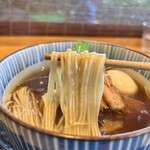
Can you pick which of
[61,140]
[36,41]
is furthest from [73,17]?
[61,140]

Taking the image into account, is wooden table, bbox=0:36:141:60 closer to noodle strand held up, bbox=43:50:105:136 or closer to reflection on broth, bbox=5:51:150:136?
reflection on broth, bbox=5:51:150:136

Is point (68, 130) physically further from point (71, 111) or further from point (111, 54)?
point (111, 54)

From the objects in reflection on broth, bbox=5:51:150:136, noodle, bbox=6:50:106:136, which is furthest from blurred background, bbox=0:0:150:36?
noodle, bbox=6:50:106:136

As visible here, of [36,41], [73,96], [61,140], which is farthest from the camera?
[36,41]

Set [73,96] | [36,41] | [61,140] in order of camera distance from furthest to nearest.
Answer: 1. [36,41]
2. [73,96]
3. [61,140]

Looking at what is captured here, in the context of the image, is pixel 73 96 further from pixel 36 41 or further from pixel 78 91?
pixel 36 41

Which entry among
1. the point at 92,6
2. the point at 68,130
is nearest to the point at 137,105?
the point at 68,130

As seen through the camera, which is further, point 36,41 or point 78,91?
point 36,41
